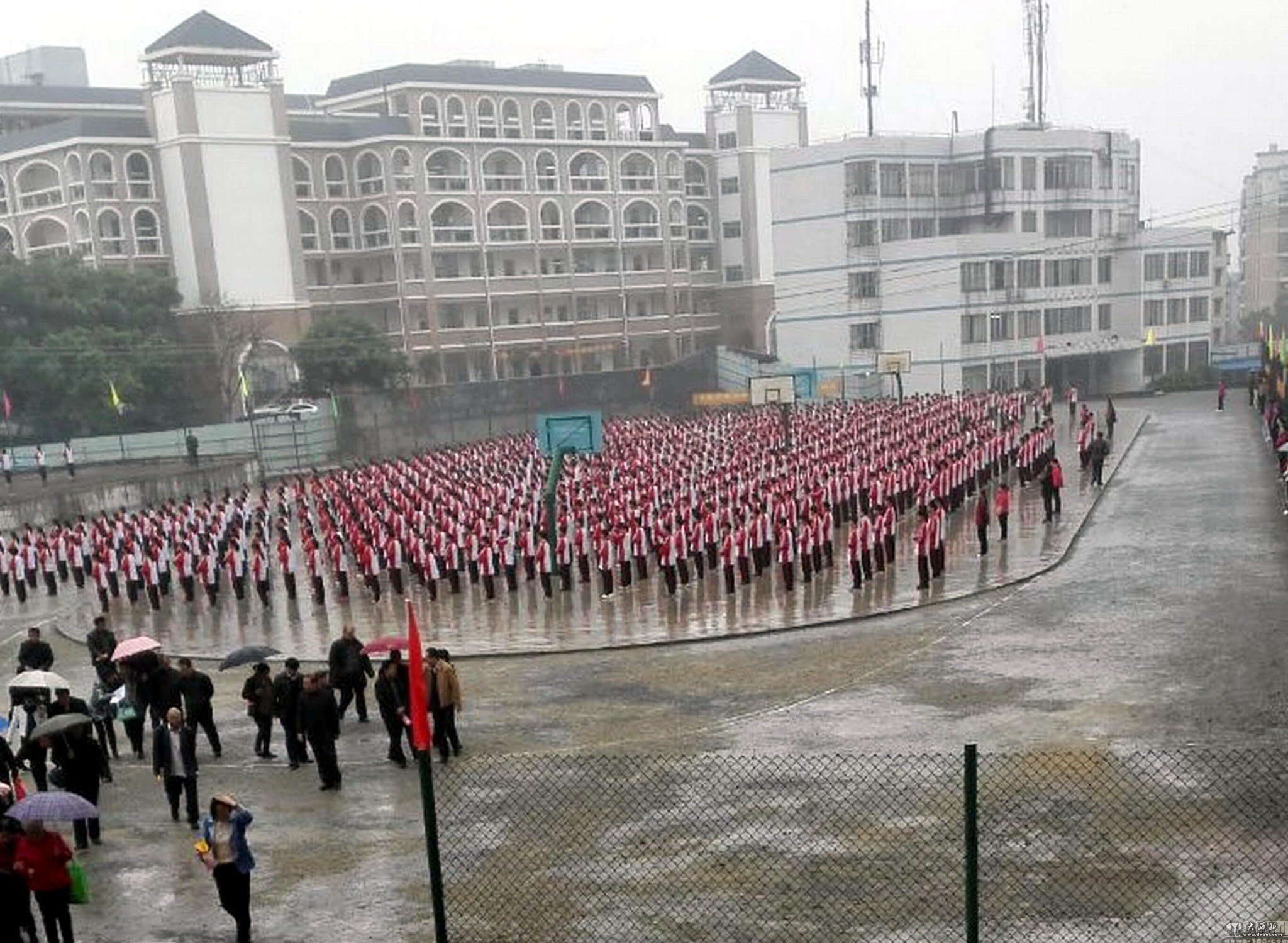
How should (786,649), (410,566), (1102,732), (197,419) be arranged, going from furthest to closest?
1. (197,419)
2. (410,566)
3. (786,649)
4. (1102,732)

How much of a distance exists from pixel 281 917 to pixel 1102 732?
6.80 metres

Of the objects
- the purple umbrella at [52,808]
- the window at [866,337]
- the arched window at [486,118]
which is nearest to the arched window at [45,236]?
the arched window at [486,118]

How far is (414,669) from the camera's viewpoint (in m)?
6.61

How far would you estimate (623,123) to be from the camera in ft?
213

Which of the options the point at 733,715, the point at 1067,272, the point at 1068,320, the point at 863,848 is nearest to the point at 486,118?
the point at 1067,272

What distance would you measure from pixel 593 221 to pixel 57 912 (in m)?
57.0

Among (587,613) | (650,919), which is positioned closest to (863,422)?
(587,613)

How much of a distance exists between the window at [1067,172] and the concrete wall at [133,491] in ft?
112

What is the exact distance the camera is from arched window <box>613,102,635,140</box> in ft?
208

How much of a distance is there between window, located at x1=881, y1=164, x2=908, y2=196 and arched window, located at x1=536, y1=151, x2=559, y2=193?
53.3 feet

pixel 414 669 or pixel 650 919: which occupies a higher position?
pixel 414 669

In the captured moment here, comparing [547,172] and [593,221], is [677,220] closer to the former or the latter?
[593,221]

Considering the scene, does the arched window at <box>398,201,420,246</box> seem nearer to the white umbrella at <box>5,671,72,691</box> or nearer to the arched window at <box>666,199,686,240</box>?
the arched window at <box>666,199,686,240</box>

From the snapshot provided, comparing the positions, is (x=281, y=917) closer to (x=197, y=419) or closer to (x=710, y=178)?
(x=197, y=419)
